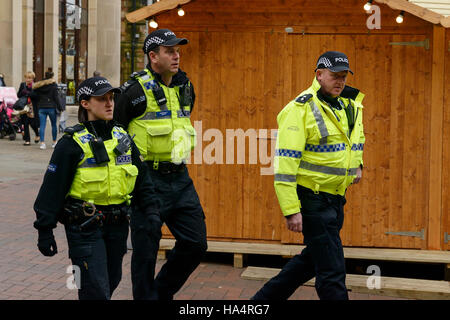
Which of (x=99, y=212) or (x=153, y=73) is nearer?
(x=99, y=212)

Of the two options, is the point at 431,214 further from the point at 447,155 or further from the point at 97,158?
the point at 97,158

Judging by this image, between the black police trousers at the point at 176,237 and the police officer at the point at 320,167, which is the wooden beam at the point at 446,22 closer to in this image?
the police officer at the point at 320,167

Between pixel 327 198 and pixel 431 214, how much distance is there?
111 inches

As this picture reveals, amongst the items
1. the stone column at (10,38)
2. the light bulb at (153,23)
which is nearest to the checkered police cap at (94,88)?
the light bulb at (153,23)

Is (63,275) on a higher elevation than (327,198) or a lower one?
lower

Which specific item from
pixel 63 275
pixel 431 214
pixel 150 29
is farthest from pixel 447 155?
pixel 63 275

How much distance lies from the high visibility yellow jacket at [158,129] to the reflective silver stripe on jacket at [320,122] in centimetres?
97

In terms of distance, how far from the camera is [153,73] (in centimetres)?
530

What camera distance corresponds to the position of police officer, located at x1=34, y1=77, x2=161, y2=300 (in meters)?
4.33

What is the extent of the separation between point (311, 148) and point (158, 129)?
3.53 feet

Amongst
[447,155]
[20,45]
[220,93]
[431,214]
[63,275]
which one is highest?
[20,45]

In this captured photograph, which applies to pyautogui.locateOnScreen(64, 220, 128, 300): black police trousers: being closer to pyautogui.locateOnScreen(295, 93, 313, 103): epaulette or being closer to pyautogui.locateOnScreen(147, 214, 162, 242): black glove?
pyautogui.locateOnScreen(147, 214, 162, 242): black glove

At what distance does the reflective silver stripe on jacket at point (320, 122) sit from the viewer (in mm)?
4879

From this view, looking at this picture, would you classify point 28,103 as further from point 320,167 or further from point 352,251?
point 320,167
